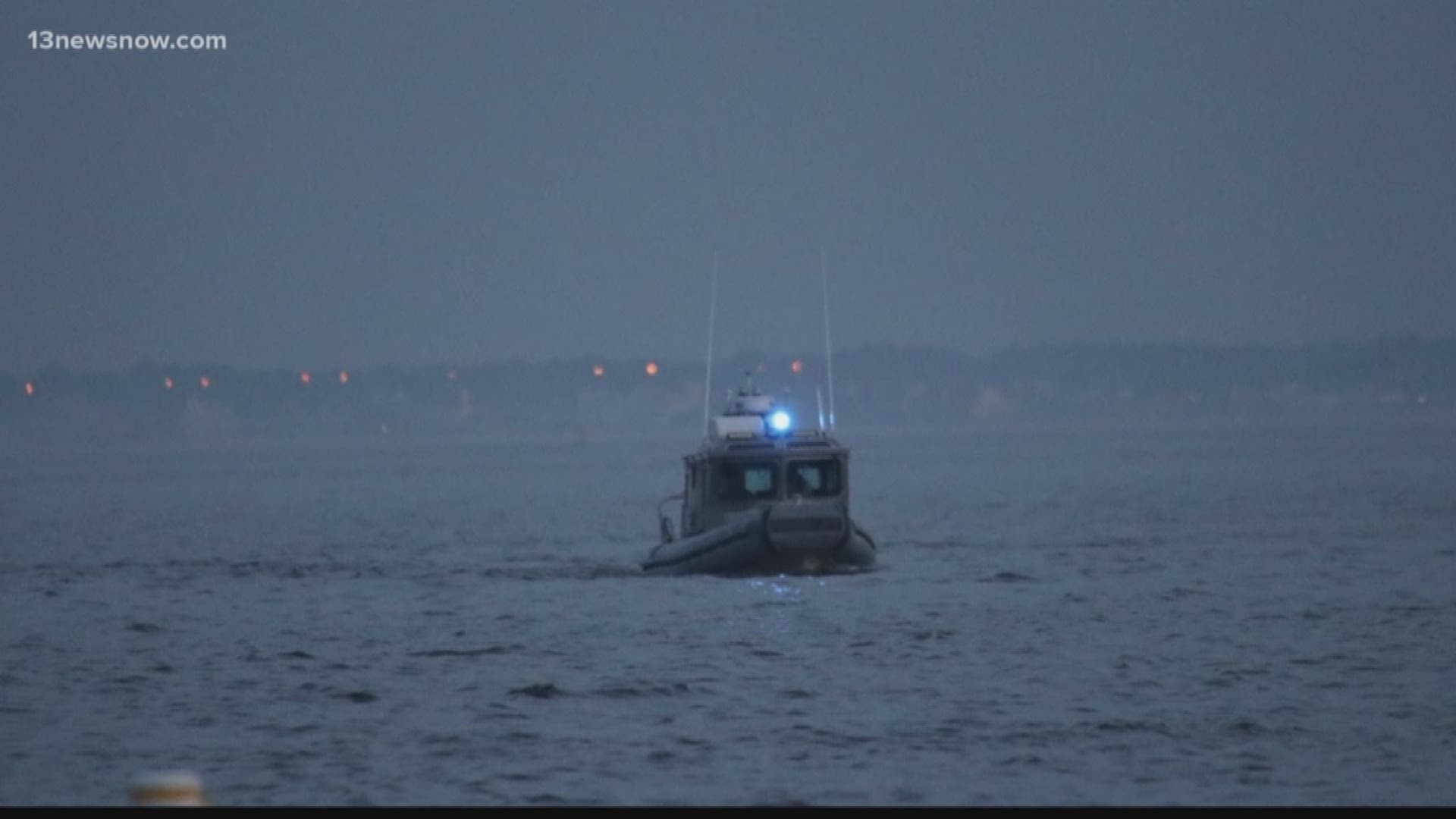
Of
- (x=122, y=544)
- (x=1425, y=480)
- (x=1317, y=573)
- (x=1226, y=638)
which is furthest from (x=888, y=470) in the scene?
(x=1226, y=638)

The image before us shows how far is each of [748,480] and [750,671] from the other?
45.0 ft

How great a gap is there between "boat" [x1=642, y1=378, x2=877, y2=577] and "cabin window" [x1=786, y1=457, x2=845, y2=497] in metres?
0.01

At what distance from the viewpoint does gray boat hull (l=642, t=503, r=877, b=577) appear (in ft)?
145

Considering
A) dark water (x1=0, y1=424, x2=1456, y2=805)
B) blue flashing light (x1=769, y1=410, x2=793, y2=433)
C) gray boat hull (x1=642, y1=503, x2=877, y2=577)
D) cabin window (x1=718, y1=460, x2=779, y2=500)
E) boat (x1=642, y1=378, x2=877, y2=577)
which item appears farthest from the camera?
blue flashing light (x1=769, y1=410, x2=793, y2=433)

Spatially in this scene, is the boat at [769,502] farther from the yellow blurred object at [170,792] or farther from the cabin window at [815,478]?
the yellow blurred object at [170,792]

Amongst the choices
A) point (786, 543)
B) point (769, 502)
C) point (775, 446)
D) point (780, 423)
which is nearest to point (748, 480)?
point (769, 502)

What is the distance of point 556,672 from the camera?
106ft

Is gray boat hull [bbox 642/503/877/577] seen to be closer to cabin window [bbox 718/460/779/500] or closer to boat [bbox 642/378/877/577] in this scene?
boat [bbox 642/378/877/577]

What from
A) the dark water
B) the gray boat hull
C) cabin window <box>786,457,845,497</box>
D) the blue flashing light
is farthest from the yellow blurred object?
the blue flashing light

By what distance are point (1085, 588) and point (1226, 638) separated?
34.8 ft

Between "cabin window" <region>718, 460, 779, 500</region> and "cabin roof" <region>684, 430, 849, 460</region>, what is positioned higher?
"cabin roof" <region>684, 430, 849, 460</region>

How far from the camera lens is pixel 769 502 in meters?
46.0

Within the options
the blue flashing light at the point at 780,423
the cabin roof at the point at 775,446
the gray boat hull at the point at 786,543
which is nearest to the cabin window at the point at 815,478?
the cabin roof at the point at 775,446

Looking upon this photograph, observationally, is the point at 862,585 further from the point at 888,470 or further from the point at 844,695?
the point at 888,470
